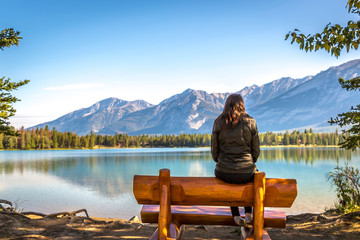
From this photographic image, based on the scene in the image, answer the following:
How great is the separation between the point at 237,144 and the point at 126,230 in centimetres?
495

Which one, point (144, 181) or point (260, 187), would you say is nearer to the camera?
point (260, 187)

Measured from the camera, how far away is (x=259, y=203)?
4133 millimetres

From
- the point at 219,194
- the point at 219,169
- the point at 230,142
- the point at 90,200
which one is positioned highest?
the point at 230,142

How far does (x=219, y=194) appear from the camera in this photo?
430cm

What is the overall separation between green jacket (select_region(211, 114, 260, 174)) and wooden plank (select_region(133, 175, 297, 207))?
27 cm

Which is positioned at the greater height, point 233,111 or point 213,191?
point 233,111

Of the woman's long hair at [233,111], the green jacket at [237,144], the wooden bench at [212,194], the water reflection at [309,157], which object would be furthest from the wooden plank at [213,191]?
the water reflection at [309,157]

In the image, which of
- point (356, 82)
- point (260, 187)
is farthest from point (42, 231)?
point (356, 82)

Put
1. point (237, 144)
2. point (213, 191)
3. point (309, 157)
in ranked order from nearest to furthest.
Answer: point (213, 191)
point (237, 144)
point (309, 157)

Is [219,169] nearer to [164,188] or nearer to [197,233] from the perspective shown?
[164,188]

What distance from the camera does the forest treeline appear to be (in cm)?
13038

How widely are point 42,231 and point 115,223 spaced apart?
6.53 ft

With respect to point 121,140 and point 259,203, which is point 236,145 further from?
point 121,140

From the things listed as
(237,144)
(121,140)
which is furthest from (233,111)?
(121,140)
